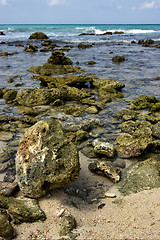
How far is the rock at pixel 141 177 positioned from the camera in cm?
473

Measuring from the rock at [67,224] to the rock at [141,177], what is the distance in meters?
1.49

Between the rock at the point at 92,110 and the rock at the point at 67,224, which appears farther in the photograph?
the rock at the point at 92,110

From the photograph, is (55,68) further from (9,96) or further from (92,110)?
(92,110)

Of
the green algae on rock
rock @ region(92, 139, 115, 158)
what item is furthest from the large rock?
the green algae on rock

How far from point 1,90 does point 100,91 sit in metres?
5.49

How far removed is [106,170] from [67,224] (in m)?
1.92

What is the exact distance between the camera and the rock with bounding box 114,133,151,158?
6.04m

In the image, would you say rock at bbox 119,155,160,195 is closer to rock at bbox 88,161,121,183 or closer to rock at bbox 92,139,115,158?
rock at bbox 88,161,121,183

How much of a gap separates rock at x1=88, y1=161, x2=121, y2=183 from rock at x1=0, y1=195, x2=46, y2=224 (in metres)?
1.85

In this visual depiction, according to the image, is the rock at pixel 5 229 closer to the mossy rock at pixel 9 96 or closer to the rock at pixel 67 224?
the rock at pixel 67 224

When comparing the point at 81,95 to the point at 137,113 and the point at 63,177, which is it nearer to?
the point at 137,113

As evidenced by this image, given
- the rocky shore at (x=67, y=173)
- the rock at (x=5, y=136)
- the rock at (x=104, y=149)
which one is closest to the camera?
the rocky shore at (x=67, y=173)

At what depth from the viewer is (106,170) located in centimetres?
520

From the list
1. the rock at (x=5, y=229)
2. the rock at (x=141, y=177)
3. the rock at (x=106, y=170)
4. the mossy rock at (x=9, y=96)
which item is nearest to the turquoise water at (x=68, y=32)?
the mossy rock at (x=9, y=96)
